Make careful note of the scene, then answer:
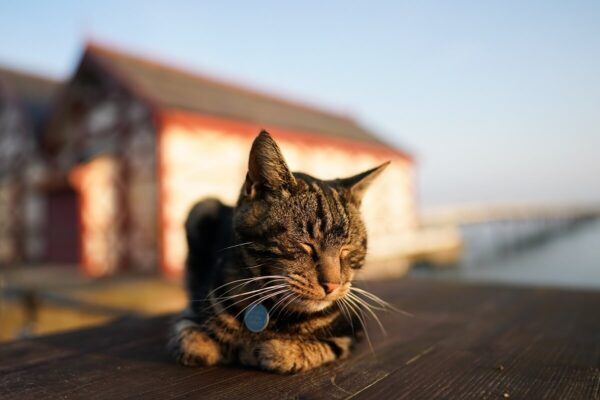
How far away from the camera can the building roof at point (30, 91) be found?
16.2 meters

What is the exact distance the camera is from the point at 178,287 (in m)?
10.2

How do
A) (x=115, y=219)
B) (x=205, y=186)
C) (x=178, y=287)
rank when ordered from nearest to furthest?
(x=178, y=287) < (x=205, y=186) < (x=115, y=219)

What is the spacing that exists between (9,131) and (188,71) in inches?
351

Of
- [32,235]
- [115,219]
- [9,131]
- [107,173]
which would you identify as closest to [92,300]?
[115,219]

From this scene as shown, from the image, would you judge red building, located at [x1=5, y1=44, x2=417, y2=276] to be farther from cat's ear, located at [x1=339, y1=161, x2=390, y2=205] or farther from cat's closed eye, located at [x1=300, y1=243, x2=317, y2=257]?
cat's closed eye, located at [x1=300, y1=243, x2=317, y2=257]

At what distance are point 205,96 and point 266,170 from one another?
12652mm

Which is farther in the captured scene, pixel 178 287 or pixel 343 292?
pixel 178 287

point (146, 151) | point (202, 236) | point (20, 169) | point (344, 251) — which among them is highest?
point (20, 169)

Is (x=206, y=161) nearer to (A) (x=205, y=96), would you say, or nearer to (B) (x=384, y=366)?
Answer: (A) (x=205, y=96)

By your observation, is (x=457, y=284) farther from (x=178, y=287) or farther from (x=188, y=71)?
(x=188, y=71)

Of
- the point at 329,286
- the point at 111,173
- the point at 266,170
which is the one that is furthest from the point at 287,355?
the point at 111,173

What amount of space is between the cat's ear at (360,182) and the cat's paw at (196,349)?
0.91 meters

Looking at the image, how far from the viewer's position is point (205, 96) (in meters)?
13.5

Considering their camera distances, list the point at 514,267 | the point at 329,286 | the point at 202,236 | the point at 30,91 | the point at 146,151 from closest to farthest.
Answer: the point at 329,286 < the point at 202,236 < the point at 146,151 < the point at 30,91 < the point at 514,267
